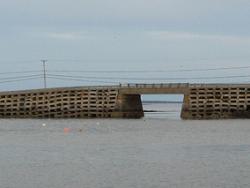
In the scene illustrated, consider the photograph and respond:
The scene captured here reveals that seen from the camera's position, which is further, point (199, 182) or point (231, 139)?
point (231, 139)

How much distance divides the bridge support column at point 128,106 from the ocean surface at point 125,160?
37158 mm

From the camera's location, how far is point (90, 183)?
36250mm

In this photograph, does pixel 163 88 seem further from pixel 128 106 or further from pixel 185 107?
pixel 128 106

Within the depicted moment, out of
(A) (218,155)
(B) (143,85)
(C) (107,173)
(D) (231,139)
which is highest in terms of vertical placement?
(C) (107,173)

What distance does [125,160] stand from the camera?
152 ft

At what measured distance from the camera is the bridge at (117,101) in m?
104

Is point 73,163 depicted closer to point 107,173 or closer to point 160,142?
point 107,173

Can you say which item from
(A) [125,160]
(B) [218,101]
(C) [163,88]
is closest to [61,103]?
(C) [163,88]

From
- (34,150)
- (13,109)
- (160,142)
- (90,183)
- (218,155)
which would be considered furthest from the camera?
(13,109)

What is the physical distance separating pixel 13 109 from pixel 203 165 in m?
74.8

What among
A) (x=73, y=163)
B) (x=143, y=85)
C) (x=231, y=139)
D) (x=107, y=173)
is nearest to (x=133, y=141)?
(x=231, y=139)

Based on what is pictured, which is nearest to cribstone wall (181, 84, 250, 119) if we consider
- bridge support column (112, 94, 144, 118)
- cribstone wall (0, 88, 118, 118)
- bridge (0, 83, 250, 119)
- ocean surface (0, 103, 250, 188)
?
bridge (0, 83, 250, 119)

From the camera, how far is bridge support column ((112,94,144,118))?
354 feet

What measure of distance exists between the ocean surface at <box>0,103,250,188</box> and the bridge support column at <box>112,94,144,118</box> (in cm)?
3716
